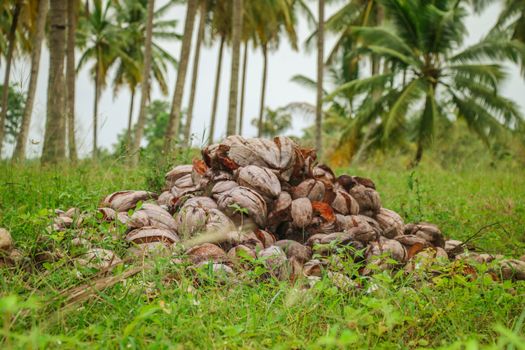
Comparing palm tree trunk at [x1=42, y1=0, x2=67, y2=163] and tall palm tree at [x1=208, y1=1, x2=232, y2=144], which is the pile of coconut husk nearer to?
palm tree trunk at [x1=42, y1=0, x2=67, y2=163]

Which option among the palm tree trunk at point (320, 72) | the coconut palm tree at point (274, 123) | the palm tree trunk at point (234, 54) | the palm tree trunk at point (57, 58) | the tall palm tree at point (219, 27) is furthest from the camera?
the coconut palm tree at point (274, 123)

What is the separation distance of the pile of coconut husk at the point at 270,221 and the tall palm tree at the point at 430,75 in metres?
12.2

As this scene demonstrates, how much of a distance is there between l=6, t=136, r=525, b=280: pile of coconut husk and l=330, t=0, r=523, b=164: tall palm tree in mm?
12217

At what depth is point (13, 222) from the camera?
117 inches

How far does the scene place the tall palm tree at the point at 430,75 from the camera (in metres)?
15.1

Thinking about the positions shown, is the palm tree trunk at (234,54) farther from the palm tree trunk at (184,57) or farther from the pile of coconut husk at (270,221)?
the pile of coconut husk at (270,221)

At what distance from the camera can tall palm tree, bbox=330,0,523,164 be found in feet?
49.7

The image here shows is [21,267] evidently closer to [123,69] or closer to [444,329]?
[444,329]

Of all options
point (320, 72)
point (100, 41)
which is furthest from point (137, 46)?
point (320, 72)

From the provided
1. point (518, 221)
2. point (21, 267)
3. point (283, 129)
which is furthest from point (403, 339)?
point (283, 129)

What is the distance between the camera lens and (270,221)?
3262mm

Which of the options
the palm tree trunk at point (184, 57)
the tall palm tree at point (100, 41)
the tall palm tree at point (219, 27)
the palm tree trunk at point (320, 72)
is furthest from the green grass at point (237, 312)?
the tall palm tree at point (100, 41)

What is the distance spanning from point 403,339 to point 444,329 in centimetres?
18

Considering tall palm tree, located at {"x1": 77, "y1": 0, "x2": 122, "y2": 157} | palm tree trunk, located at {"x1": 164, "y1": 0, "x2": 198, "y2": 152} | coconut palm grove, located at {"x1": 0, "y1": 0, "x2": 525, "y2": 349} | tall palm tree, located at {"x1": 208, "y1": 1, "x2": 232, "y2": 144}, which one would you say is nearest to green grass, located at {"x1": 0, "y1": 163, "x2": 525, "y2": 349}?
coconut palm grove, located at {"x1": 0, "y1": 0, "x2": 525, "y2": 349}
